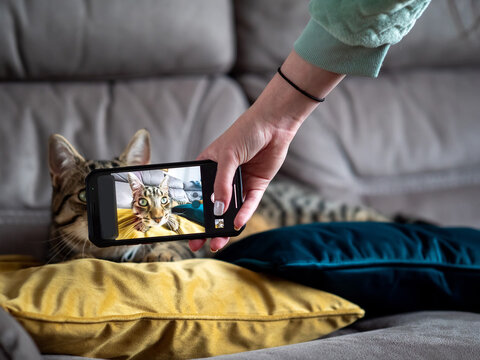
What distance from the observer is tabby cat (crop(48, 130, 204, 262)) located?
0.87m

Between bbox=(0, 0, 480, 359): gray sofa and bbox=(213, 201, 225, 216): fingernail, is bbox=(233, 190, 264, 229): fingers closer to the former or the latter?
bbox=(213, 201, 225, 216): fingernail

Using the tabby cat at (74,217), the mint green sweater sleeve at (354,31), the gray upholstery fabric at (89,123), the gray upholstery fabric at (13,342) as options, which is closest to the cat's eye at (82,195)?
the tabby cat at (74,217)

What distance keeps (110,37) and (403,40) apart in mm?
801

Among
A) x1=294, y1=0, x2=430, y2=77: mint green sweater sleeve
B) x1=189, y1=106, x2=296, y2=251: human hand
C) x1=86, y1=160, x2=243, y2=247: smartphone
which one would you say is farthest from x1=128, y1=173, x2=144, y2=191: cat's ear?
x1=294, y1=0, x2=430, y2=77: mint green sweater sleeve

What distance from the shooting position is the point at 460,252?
86 cm

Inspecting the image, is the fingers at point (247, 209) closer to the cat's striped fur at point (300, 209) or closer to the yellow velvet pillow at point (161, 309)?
the yellow velvet pillow at point (161, 309)

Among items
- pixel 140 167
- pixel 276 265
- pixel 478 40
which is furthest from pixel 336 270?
pixel 478 40

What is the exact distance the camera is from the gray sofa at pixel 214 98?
1133 mm

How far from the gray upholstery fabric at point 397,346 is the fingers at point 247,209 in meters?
0.19

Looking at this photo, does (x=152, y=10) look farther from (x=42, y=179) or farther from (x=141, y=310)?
(x=141, y=310)

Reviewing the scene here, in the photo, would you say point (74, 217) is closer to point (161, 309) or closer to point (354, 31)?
point (161, 309)

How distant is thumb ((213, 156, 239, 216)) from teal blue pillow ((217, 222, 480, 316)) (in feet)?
0.46

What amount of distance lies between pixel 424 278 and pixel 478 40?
0.92 metres

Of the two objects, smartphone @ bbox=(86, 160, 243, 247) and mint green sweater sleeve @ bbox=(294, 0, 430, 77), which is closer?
mint green sweater sleeve @ bbox=(294, 0, 430, 77)
